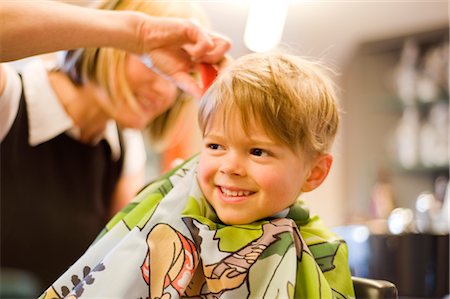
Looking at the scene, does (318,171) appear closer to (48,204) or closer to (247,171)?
(247,171)

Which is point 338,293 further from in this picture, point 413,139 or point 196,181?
point 413,139

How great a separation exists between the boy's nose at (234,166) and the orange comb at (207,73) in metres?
0.24

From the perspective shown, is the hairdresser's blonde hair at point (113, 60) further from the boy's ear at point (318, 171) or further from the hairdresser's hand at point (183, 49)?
the boy's ear at point (318, 171)

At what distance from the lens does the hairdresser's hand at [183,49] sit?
3.13ft

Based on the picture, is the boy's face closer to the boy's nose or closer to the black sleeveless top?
the boy's nose

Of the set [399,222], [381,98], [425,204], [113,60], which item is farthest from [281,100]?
[381,98]

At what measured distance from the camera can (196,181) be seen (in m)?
0.86

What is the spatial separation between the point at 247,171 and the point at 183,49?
13.5 inches

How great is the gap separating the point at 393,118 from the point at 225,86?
2393 mm

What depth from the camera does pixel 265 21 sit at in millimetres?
1723

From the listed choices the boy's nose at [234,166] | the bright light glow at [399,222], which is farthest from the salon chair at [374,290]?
the bright light glow at [399,222]

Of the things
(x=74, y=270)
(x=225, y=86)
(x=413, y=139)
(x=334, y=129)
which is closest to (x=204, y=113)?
(x=225, y=86)

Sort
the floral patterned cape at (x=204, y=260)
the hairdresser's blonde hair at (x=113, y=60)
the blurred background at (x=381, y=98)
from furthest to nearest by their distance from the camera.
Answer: the blurred background at (x=381, y=98), the hairdresser's blonde hair at (x=113, y=60), the floral patterned cape at (x=204, y=260)

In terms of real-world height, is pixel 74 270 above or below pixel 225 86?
below
